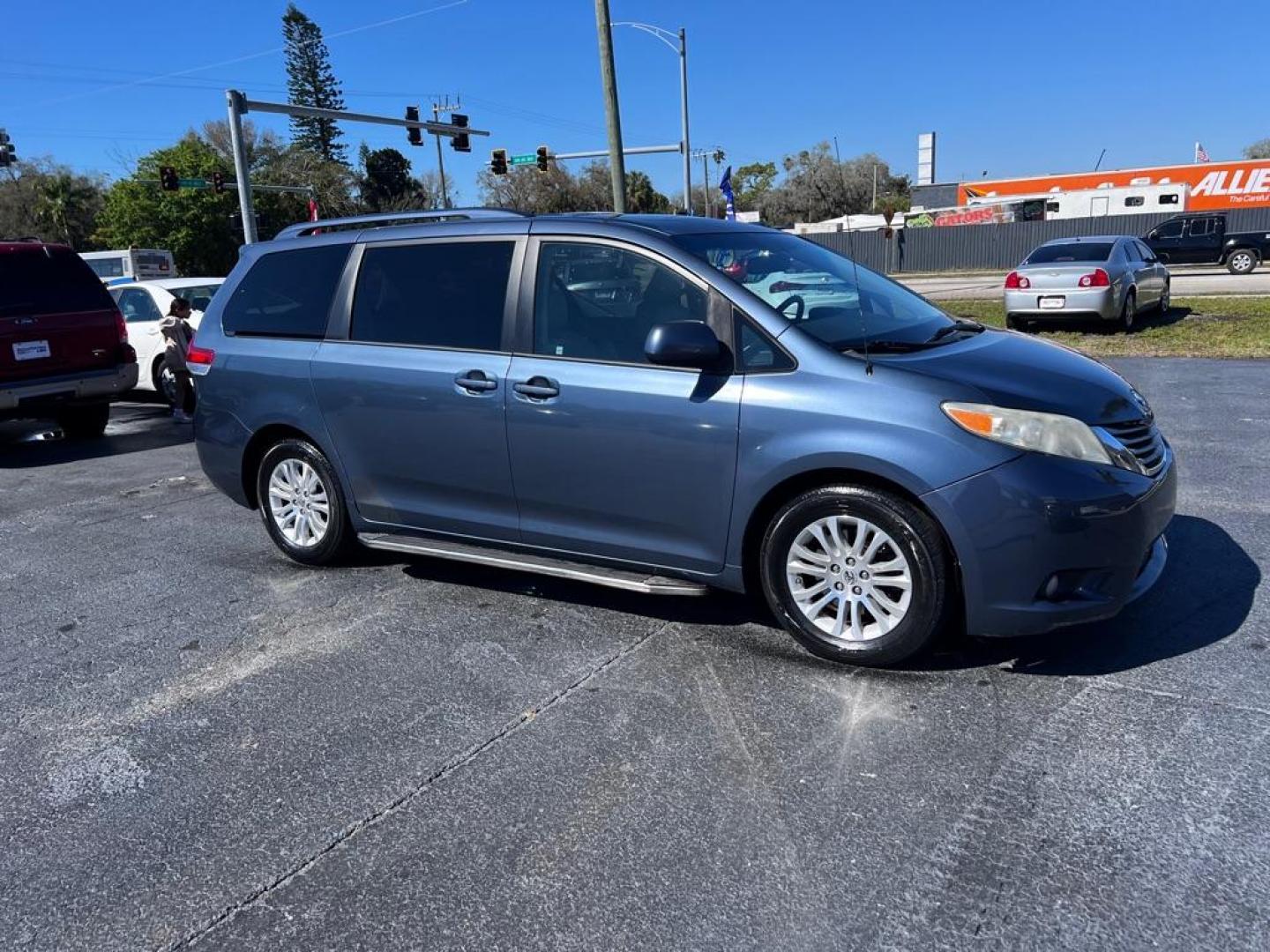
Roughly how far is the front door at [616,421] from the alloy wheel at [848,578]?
35 centimetres

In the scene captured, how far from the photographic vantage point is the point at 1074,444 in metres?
3.56

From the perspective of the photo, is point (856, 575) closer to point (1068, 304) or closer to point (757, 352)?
point (757, 352)

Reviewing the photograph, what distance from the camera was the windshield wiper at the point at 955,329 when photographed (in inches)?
173

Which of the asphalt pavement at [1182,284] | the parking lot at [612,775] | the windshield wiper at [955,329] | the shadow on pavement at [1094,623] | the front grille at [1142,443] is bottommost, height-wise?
the asphalt pavement at [1182,284]

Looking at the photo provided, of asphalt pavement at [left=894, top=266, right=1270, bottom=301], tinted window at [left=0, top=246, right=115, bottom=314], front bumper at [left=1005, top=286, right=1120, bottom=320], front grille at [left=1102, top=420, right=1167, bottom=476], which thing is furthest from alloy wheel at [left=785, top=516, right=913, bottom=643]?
asphalt pavement at [left=894, top=266, right=1270, bottom=301]

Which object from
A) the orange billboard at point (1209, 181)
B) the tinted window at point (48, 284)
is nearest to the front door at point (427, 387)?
the tinted window at point (48, 284)

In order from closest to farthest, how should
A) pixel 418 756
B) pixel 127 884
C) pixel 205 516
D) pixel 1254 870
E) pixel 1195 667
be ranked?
pixel 1254 870 < pixel 127 884 < pixel 418 756 < pixel 1195 667 < pixel 205 516

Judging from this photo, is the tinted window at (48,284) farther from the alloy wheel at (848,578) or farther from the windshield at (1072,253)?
the windshield at (1072,253)

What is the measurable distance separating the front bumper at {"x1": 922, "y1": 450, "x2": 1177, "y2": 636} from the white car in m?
11.2

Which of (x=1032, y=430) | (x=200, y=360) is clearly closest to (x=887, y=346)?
(x=1032, y=430)

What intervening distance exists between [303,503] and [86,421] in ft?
22.1

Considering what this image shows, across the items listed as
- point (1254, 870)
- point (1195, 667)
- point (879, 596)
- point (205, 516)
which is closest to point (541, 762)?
point (879, 596)

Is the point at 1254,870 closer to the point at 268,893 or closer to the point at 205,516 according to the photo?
the point at 268,893

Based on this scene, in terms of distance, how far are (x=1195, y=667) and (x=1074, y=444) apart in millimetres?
1015
